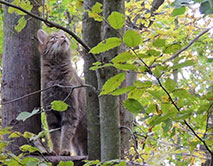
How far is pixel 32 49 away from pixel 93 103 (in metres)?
1.45

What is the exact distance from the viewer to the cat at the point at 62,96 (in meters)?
4.21

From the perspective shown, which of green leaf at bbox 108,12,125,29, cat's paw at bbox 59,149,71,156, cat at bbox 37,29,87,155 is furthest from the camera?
cat at bbox 37,29,87,155

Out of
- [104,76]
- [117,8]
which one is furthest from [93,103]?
[117,8]

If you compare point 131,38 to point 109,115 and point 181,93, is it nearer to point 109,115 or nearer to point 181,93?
point 181,93

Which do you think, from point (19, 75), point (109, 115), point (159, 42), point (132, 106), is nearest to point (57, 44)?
point (19, 75)

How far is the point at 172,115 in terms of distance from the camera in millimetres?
1074

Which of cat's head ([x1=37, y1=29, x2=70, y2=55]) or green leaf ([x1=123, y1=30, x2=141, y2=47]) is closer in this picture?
green leaf ([x1=123, y1=30, x2=141, y2=47])

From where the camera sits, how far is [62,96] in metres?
4.27

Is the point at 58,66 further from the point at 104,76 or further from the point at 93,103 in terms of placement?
the point at 104,76

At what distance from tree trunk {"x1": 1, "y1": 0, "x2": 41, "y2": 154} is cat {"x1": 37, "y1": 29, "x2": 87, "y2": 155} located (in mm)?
707

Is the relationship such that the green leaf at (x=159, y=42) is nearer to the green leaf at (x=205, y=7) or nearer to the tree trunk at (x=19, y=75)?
the green leaf at (x=205, y=7)

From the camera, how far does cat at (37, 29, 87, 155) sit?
421 centimetres

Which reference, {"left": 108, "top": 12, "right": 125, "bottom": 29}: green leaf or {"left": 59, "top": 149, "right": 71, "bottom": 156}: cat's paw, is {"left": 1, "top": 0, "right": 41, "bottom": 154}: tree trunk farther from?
{"left": 108, "top": 12, "right": 125, "bottom": 29}: green leaf

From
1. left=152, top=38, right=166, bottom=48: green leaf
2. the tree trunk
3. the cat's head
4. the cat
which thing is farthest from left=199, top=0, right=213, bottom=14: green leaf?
the cat's head
